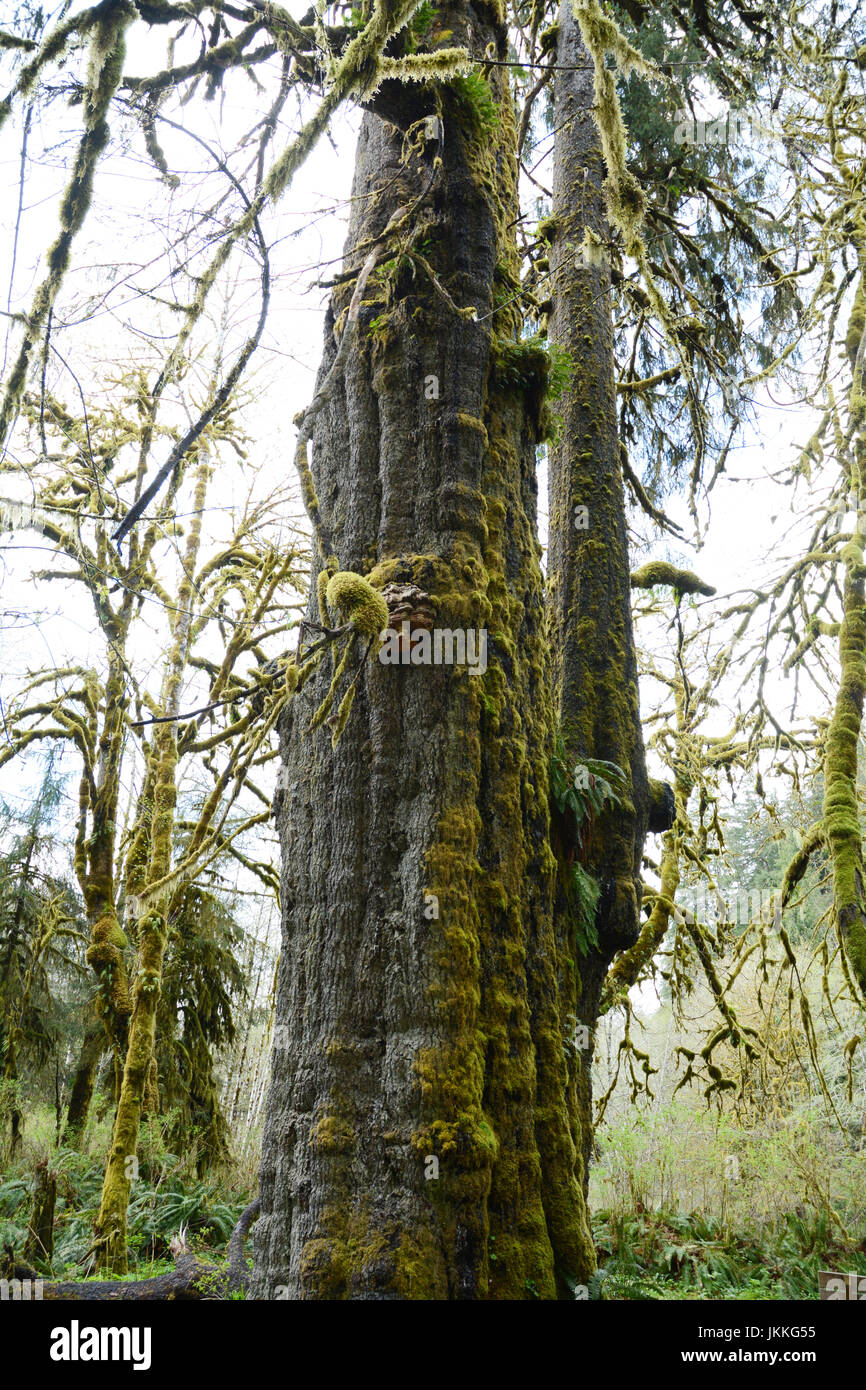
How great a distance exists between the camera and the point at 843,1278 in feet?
14.7

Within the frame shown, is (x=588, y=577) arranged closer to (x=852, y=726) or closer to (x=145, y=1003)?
(x=852, y=726)

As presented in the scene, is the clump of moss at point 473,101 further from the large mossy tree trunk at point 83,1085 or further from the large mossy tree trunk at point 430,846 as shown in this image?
the large mossy tree trunk at point 83,1085

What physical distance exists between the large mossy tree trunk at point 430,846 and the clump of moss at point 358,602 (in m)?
0.15

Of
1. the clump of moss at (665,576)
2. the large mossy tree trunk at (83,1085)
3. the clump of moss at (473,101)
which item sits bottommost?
the large mossy tree trunk at (83,1085)

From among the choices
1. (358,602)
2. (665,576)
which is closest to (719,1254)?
(665,576)

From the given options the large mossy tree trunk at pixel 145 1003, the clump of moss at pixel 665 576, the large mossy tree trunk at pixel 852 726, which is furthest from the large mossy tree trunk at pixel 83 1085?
the large mossy tree trunk at pixel 852 726

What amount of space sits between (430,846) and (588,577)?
6.37ft

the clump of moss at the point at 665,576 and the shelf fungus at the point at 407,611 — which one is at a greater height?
the clump of moss at the point at 665,576

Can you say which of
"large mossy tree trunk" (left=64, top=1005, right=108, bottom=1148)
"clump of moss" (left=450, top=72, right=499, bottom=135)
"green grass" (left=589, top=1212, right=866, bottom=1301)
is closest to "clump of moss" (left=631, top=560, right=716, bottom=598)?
"clump of moss" (left=450, top=72, right=499, bottom=135)

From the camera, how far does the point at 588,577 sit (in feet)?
13.4

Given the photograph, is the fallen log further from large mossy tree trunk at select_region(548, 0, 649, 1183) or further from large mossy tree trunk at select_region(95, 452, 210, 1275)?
large mossy tree trunk at select_region(95, 452, 210, 1275)

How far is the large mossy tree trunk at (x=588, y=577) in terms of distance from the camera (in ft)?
11.1
